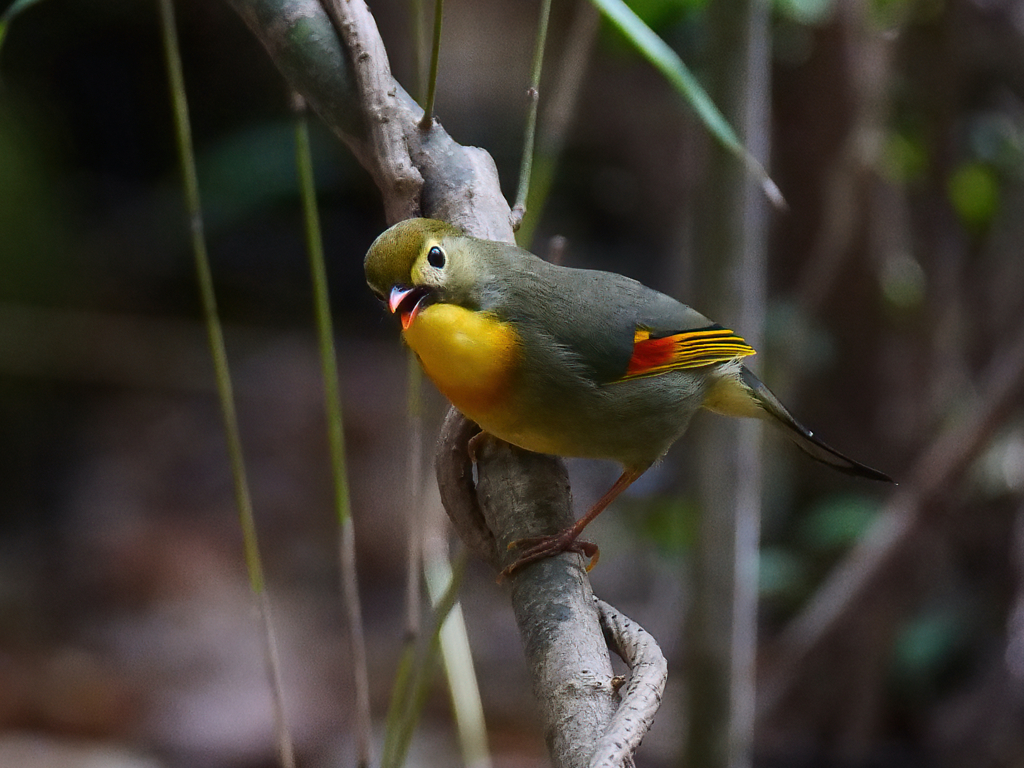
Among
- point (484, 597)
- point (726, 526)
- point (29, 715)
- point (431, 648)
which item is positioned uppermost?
point (484, 597)

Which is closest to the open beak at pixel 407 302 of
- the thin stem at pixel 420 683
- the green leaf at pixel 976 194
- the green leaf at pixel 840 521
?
the thin stem at pixel 420 683

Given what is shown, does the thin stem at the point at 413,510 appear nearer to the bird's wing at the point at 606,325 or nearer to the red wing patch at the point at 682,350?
the bird's wing at the point at 606,325

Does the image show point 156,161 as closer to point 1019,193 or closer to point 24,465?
point 24,465

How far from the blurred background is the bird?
30 cm

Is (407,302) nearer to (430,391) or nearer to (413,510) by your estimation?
(413,510)

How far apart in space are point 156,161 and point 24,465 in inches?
85.8

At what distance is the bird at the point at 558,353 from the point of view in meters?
1.83

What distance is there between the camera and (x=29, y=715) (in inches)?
170

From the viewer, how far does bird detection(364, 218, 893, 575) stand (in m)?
1.83

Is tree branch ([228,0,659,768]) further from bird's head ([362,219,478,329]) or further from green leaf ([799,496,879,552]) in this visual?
green leaf ([799,496,879,552])

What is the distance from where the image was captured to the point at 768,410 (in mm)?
→ 2285

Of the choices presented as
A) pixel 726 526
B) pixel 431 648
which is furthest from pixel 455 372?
pixel 726 526

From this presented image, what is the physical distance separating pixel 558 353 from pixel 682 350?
32 cm

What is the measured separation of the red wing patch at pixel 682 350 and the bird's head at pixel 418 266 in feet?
1.31
